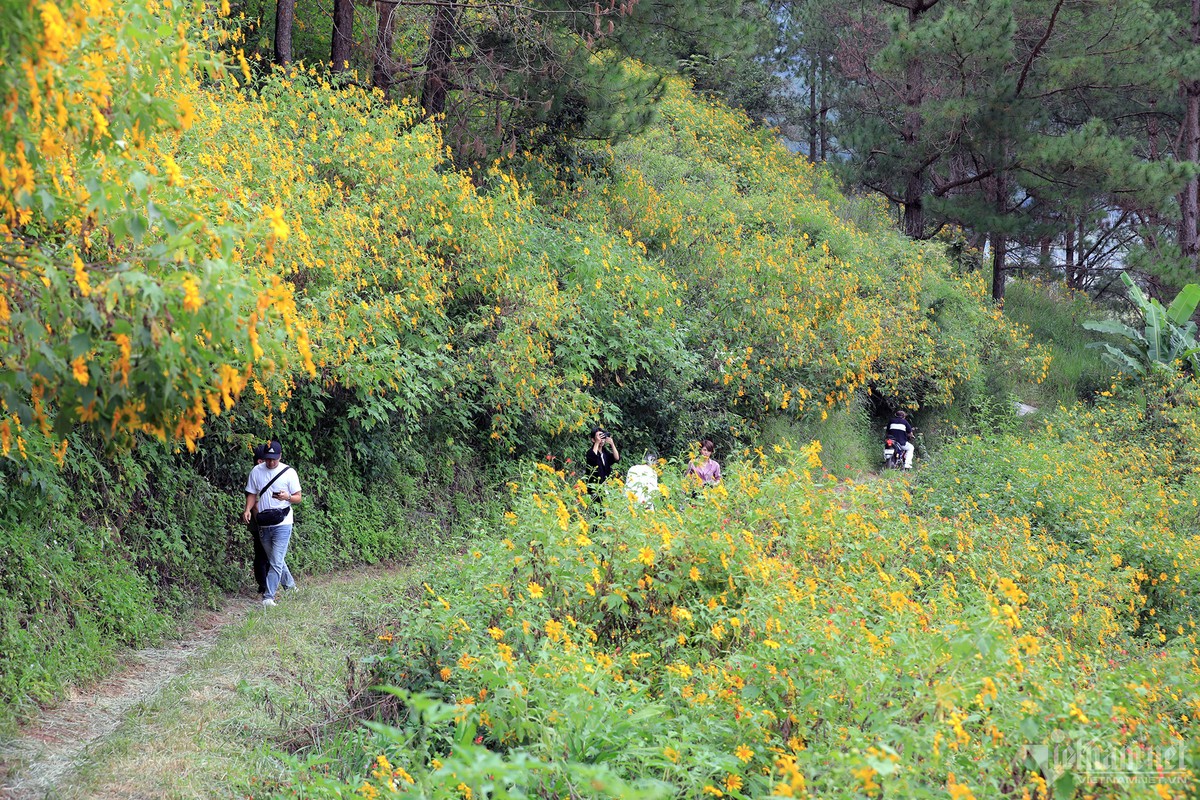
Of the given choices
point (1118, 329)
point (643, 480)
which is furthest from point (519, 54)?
point (1118, 329)

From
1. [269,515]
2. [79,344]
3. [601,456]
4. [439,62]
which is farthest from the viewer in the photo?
[439,62]

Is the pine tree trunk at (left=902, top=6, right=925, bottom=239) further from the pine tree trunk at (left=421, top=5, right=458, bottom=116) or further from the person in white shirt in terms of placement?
the person in white shirt

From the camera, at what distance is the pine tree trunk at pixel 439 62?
598 inches

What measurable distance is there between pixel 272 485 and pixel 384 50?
28.1 feet

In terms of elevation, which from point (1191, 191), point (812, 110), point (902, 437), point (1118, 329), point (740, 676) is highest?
point (812, 110)

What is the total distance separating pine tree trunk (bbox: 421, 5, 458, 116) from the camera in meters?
15.2

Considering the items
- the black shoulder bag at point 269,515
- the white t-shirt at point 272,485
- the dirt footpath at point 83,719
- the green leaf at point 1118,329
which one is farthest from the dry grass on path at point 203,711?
the green leaf at point 1118,329

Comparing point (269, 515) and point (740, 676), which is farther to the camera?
point (269, 515)

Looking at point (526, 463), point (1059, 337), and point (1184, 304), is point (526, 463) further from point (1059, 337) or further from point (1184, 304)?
point (1059, 337)

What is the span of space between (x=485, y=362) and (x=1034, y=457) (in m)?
7.92

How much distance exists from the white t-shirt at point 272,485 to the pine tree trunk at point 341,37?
813 centimetres

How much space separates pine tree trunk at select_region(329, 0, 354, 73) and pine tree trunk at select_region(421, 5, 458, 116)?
3.90 feet

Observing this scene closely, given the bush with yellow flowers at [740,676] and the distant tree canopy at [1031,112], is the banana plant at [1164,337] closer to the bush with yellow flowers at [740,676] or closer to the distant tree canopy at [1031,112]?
the distant tree canopy at [1031,112]

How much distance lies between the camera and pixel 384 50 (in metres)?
14.7
